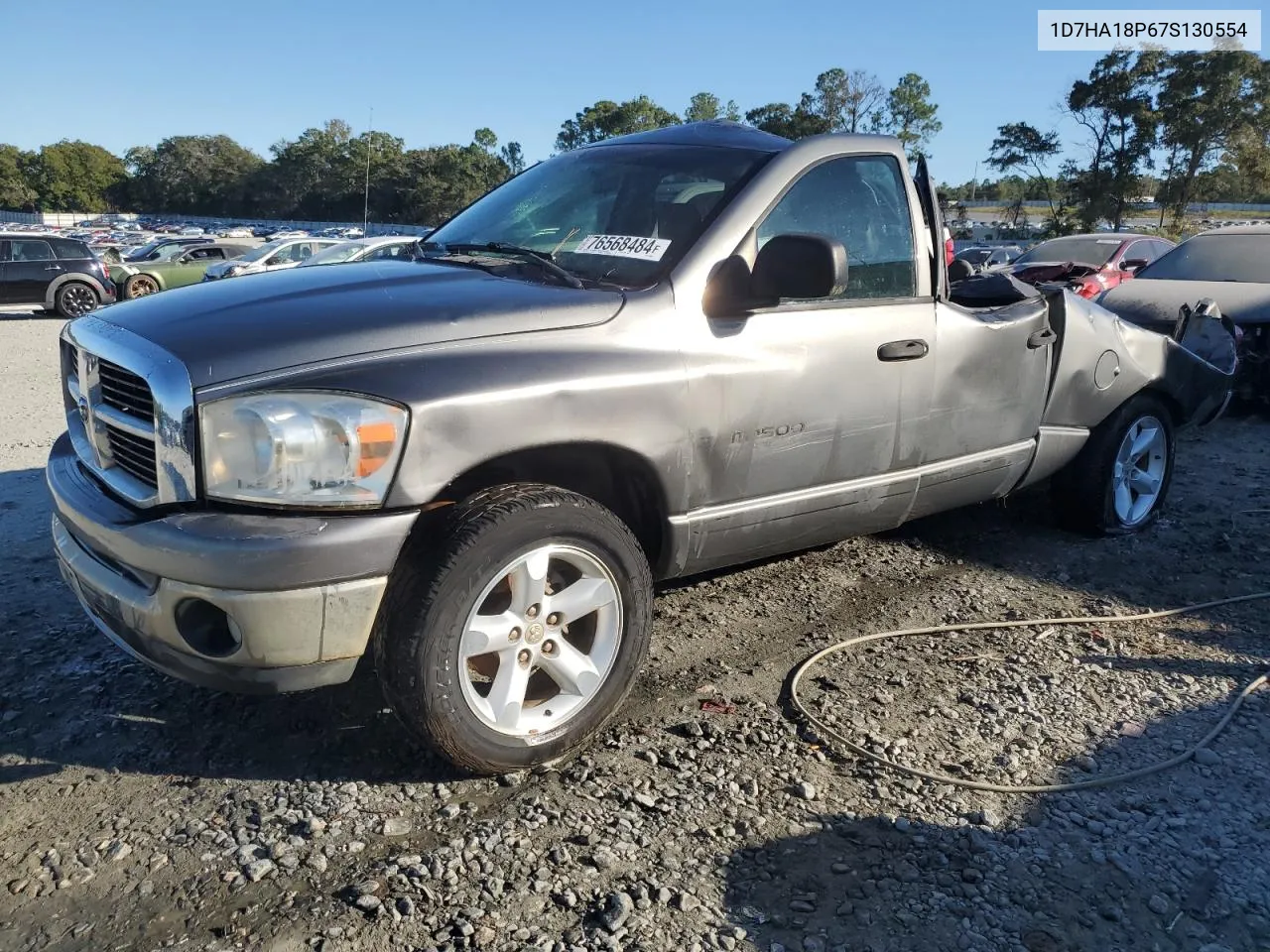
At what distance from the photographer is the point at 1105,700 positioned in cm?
317

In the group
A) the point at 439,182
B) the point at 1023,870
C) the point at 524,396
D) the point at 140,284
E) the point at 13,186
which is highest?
the point at 13,186

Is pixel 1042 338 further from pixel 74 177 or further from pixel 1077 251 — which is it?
pixel 74 177

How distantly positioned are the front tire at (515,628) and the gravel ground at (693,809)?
18 centimetres

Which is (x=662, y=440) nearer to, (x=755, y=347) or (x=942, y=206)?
(x=755, y=347)

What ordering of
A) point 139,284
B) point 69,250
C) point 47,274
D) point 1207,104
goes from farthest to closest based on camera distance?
point 1207,104 < point 139,284 < point 69,250 < point 47,274

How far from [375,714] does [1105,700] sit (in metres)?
2.39

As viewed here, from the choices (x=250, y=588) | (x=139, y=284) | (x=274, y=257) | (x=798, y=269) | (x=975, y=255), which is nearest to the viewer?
(x=250, y=588)

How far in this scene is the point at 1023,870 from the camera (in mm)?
2293

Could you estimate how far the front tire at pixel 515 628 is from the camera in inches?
93.5

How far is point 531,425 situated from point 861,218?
1642 mm

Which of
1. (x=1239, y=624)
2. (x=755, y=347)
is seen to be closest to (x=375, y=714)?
(x=755, y=347)

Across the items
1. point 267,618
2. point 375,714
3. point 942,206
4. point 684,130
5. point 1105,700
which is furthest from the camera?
point 942,206

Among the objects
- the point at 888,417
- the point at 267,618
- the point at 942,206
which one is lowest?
the point at 267,618

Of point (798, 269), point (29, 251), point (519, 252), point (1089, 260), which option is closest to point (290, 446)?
point (519, 252)
